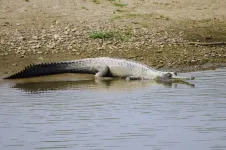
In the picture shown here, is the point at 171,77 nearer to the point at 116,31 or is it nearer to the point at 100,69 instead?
the point at 100,69

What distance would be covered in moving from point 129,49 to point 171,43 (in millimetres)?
905

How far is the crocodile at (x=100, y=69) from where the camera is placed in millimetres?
12391

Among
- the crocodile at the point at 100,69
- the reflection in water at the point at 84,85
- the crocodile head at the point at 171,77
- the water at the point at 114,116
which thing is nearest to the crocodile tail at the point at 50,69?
the crocodile at the point at 100,69

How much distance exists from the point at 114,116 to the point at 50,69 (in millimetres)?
3768

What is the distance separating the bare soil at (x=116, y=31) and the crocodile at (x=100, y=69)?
57 centimetres

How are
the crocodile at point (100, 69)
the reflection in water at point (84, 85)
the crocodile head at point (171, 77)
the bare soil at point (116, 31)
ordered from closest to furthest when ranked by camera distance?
the reflection in water at point (84, 85)
the crocodile head at point (171, 77)
the crocodile at point (100, 69)
the bare soil at point (116, 31)

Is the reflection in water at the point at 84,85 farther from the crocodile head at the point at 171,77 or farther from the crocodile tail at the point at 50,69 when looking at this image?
the crocodile tail at the point at 50,69

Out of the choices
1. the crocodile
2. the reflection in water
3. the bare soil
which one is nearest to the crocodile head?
the crocodile

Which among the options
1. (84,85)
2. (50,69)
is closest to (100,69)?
(50,69)

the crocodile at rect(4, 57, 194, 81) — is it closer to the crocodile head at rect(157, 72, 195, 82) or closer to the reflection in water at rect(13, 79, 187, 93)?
the crocodile head at rect(157, 72, 195, 82)

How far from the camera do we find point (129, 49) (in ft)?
46.2

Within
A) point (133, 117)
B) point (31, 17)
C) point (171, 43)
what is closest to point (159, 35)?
point (171, 43)

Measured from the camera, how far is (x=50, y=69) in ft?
41.5

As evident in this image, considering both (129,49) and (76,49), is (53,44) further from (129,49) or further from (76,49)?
(129,49)
